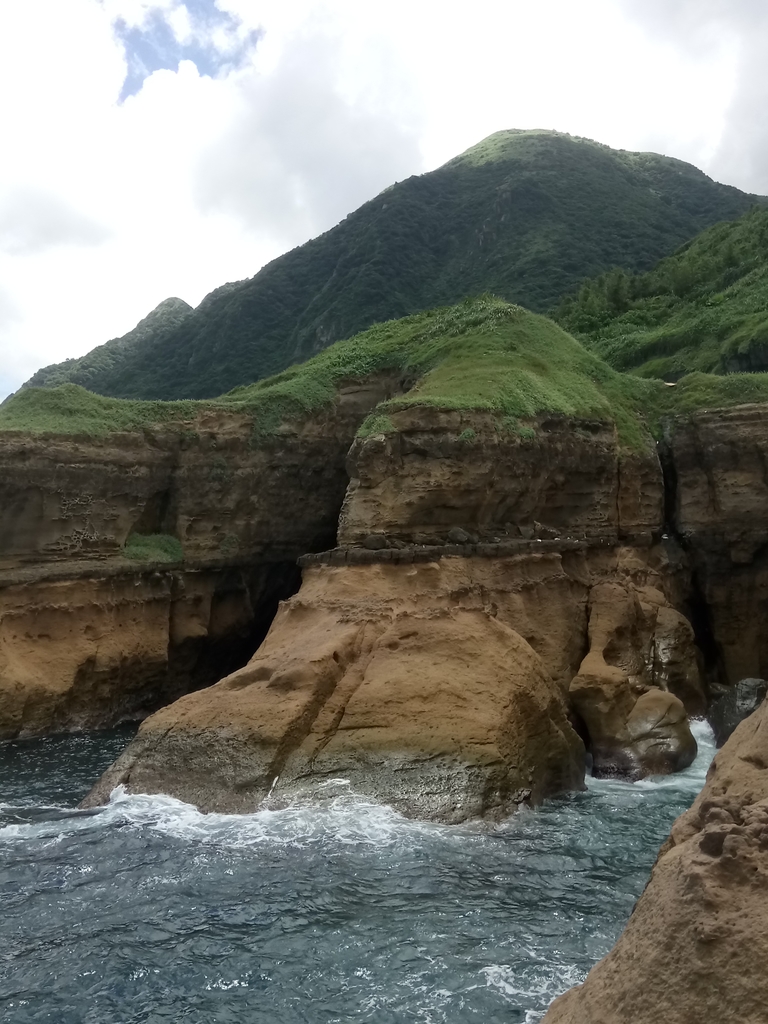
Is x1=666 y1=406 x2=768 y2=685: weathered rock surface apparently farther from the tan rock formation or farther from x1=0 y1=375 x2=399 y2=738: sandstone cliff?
x1=0 y1=375 x2=399 y2=738: sandstone cliff

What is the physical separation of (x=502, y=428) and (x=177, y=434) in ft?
29.1

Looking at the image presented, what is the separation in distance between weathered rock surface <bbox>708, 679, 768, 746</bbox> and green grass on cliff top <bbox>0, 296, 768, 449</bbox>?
22.6ft

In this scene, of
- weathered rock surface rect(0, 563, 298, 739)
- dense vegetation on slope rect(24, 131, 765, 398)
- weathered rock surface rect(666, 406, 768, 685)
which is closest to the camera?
weathered rock surface rect(0, 563, 298, 739)

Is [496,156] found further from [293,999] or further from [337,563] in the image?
[293,999]

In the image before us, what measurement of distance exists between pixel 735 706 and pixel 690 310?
3072cm

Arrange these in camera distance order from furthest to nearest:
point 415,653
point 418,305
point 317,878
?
point 418,305 < point 415,653 < point 317,878

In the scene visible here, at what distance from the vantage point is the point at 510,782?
44.9 ft

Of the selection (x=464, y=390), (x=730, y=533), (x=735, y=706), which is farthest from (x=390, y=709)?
(x=730, y=533)

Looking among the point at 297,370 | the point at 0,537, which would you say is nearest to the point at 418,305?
the point at 297,370

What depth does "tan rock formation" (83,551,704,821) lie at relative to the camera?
45.1 ft

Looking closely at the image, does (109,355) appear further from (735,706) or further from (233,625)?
(735,706)

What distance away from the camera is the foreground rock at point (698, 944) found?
4.84 metres

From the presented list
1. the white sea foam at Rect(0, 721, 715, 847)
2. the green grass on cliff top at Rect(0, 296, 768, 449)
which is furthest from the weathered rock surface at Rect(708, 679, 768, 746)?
the green grass on cliff top at Rect(0, 296, 768, 449)

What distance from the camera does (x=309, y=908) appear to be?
399 inches
